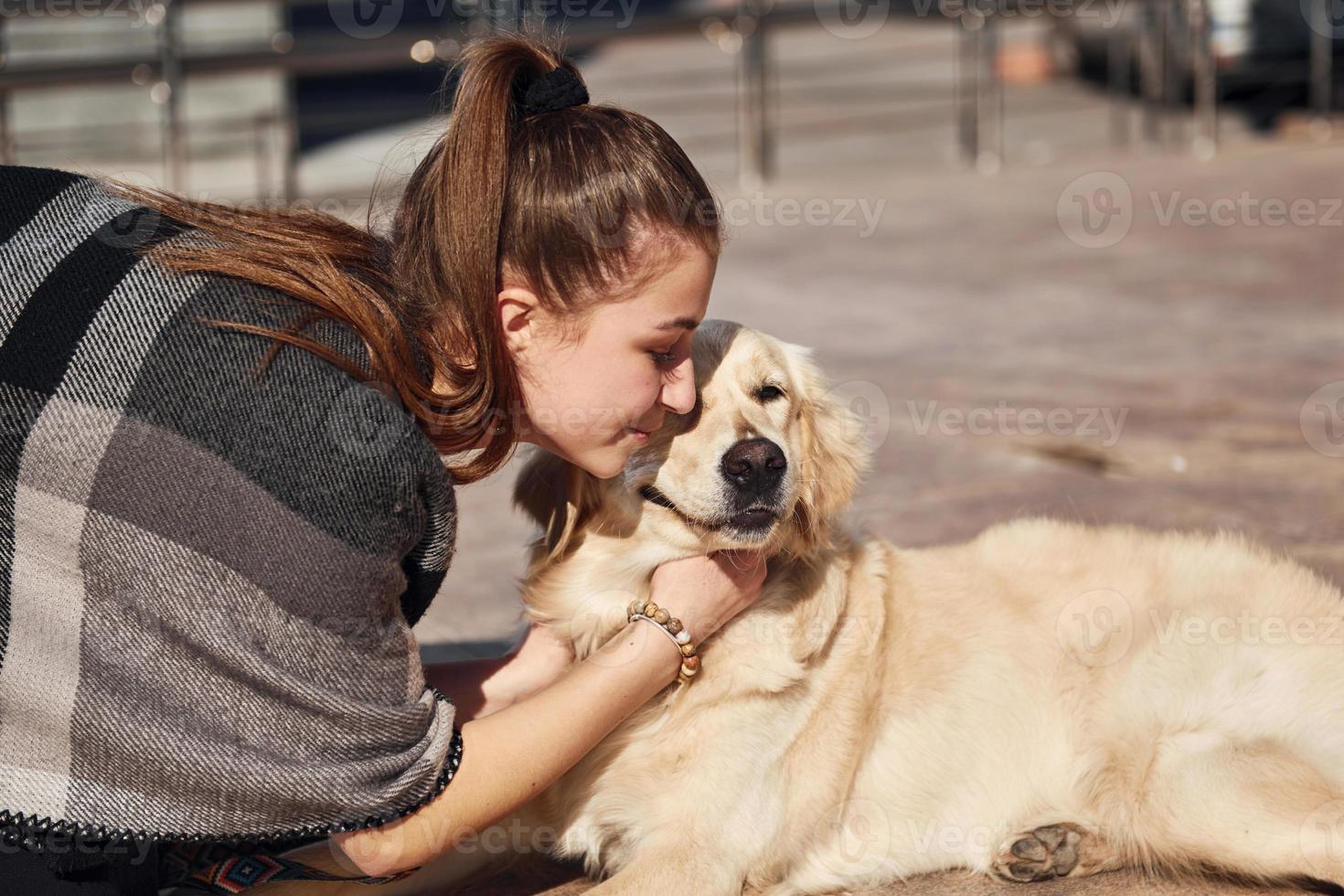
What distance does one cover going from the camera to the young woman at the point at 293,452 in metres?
2.07

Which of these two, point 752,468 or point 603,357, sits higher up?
point 603,357

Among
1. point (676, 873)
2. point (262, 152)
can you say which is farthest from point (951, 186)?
point (676, 873)

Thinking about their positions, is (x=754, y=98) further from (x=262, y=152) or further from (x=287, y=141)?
(x=262, y=152)

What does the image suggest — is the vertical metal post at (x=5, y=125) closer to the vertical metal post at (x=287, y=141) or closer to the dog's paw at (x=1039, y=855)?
the vertical metal post at (x=287, y=141)

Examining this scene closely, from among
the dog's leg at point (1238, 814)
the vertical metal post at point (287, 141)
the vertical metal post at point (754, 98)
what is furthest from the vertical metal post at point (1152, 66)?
the dog's leg at point (1238, 814)

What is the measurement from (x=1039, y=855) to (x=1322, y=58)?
11.6 metres

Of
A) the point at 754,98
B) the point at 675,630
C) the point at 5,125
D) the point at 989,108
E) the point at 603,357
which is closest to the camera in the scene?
the point at 603,357

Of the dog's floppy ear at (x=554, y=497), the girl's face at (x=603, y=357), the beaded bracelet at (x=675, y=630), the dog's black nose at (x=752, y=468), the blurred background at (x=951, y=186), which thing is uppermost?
the girl's face at (x=603, y=357)

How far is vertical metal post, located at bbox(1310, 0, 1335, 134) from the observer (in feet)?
40.5

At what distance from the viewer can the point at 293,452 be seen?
206cm

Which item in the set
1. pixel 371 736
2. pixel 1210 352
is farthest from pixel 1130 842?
pixel 1210 352

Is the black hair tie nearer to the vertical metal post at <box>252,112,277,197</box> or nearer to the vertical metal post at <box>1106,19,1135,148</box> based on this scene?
the vertical metal post at <box>252,112,277,197</box>

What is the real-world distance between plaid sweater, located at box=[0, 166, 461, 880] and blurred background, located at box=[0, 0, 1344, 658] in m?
0.66

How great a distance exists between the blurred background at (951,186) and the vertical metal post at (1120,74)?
0.15ft
